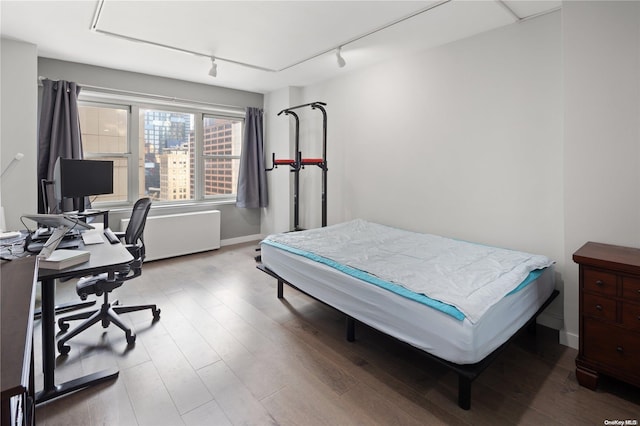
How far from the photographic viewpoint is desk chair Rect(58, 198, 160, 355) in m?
2.27

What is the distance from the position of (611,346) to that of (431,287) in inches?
40.5

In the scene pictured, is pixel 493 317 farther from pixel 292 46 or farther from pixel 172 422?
pixel 292 46

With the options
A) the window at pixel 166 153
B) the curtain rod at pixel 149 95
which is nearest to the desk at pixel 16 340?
the curtain rod at pixel 149 95

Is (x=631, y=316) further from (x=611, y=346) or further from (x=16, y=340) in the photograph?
(x=16, y=340)

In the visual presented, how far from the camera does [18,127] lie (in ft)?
10.5

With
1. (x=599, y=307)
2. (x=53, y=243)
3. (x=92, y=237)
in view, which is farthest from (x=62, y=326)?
(x=599, y=307)

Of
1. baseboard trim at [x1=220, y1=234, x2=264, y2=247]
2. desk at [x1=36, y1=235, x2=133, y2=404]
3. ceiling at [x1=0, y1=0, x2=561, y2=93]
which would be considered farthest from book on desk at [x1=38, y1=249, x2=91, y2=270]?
baseboard trim at [x1=220, y1=234, x2=264, y2=247]

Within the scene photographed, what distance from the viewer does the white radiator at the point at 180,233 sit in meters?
4.39

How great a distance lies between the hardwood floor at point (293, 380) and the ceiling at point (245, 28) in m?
2.55

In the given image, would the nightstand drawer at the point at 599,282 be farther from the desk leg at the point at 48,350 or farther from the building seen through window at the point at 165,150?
the building seen through window at the point at 165,150

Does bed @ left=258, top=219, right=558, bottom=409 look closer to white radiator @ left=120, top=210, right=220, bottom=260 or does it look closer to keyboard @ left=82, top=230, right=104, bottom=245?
keyboard @ left=82, top=230, right=104, bottom=245

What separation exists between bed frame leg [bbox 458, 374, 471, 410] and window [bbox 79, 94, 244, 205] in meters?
4.51

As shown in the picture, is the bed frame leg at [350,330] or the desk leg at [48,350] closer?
the desk leg at [48,350]

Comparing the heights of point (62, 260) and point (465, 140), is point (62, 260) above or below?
below
